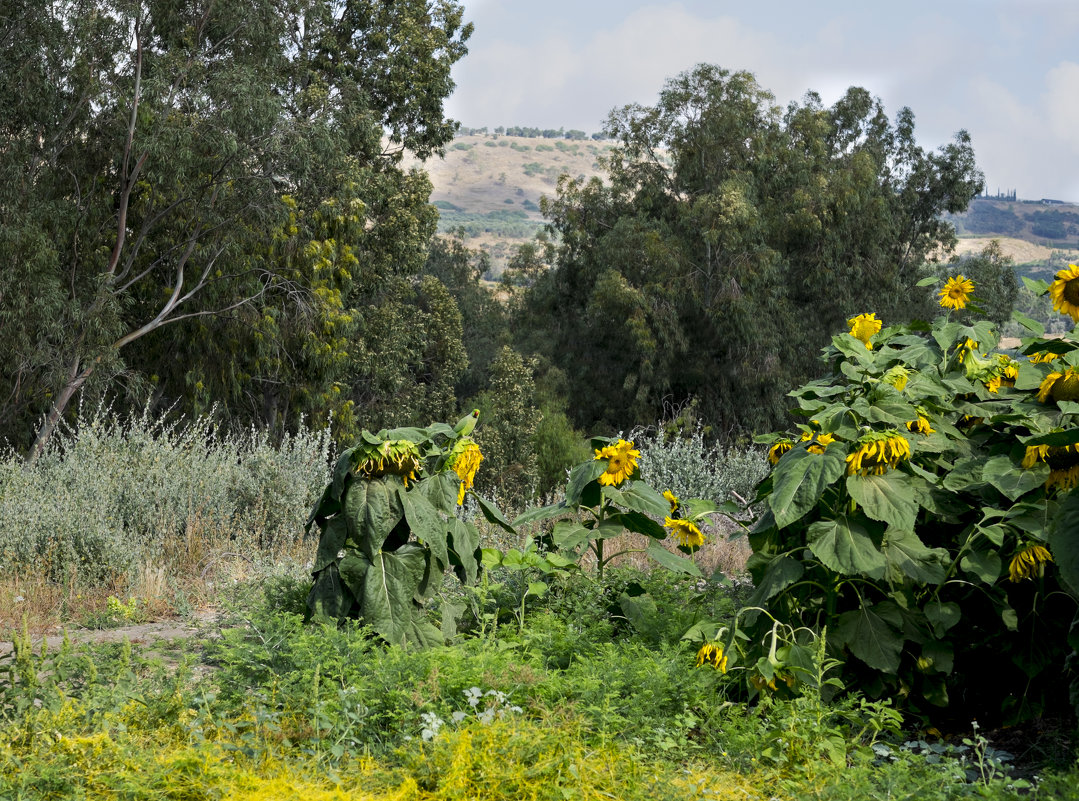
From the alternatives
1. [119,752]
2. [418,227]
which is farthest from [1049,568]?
[418,227]

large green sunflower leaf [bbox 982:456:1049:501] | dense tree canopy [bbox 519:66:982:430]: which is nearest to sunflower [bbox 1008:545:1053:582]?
large green sunflower leaf [bbox 982:456:1049:501]

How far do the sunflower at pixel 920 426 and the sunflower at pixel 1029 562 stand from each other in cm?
48

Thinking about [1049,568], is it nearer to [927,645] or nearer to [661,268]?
[927,645]

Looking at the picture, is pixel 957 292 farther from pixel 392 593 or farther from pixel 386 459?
pixel 392 593

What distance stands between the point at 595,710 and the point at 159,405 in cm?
1310

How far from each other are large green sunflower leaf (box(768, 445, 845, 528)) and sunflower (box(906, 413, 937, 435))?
15.3 inches

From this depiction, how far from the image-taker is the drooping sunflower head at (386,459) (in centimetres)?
319

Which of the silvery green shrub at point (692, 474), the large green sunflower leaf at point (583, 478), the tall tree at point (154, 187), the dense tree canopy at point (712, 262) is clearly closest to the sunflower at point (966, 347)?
the large green sunflower leaf at point (583, 478)

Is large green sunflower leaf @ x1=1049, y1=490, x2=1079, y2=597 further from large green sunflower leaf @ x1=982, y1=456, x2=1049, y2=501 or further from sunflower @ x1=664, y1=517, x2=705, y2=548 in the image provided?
sunflower @ x1=664, y1=517, x2=705, y2=548

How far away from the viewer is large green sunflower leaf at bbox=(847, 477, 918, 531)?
2.83 meters

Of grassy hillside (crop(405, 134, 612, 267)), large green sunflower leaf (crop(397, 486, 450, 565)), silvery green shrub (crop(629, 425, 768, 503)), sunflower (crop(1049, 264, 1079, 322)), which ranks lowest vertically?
silvery green shrub (crop(629, 425, 768, 503))

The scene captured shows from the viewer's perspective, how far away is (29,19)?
442 inches

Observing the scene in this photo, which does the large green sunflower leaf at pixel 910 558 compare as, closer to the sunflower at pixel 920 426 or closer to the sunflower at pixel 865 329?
the sunflower at pixel 920 426

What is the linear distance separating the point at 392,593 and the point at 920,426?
1798 mm
